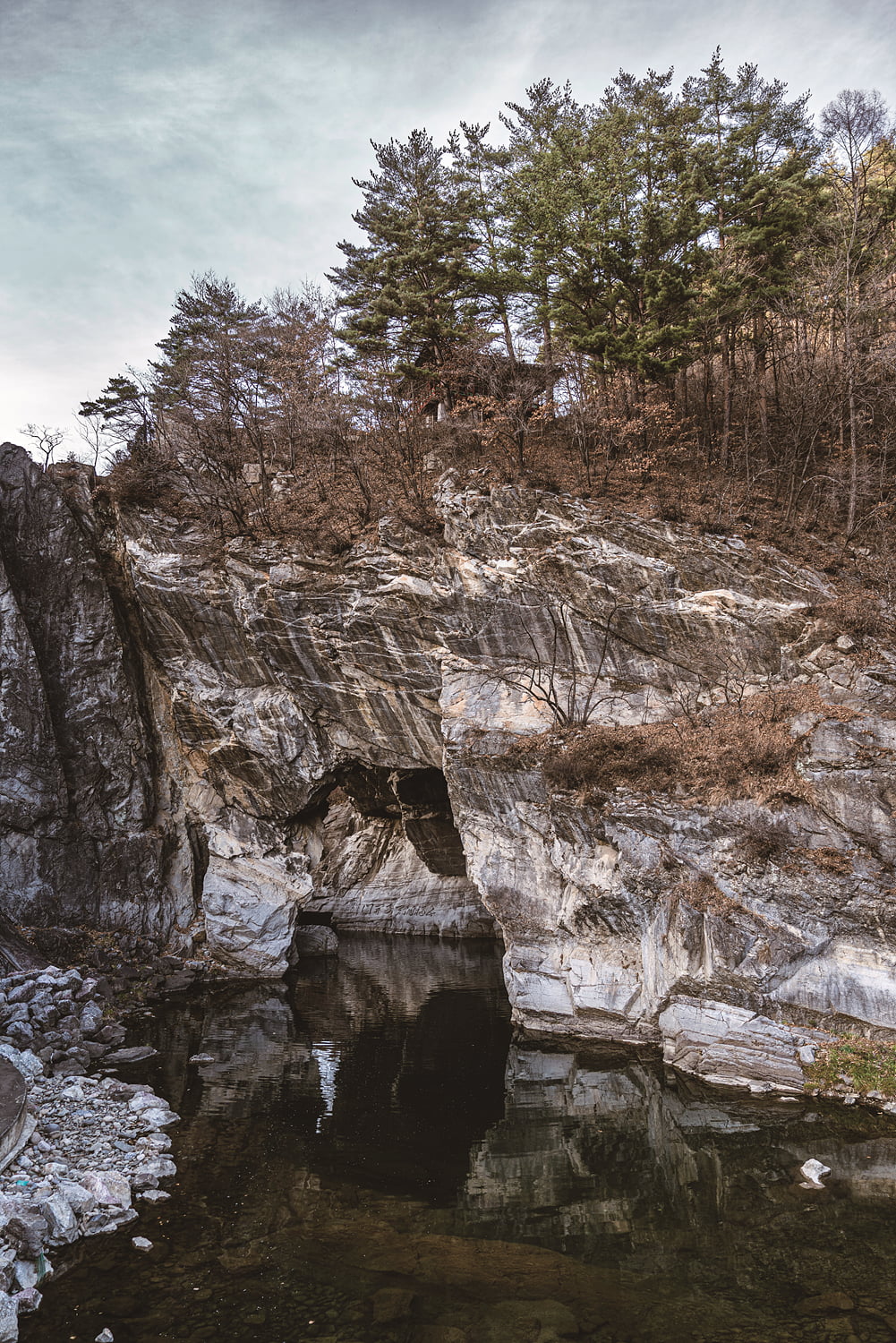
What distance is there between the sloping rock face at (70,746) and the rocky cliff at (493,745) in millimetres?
78

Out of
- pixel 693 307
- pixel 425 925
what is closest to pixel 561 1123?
pixel 425 925

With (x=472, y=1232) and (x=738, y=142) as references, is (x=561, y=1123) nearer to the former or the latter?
(x=472, y=1232)

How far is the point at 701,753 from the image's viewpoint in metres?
15.9

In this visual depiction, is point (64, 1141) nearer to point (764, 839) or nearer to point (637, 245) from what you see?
point (764, 839)

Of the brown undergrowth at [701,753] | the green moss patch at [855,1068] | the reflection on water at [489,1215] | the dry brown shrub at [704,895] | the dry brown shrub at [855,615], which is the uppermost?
the dry brown shrub at [855,615]

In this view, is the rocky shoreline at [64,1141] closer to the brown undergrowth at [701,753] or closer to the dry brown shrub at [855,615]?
the brown undergrowth at [701,753]

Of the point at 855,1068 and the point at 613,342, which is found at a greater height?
the point at 613,342

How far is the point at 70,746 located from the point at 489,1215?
716 inches

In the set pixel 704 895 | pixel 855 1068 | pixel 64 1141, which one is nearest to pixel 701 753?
pixel 704 895

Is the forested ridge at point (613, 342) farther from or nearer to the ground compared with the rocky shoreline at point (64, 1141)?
farther from the ground

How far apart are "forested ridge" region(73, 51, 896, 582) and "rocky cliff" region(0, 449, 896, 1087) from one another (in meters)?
2.08

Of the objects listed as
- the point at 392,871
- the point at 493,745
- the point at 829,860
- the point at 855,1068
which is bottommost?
the point at 855,1068

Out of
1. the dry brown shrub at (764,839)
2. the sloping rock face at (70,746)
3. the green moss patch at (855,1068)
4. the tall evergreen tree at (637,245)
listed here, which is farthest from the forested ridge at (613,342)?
the green moss patch at (855,1068)

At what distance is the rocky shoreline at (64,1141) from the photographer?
762 centimetres
